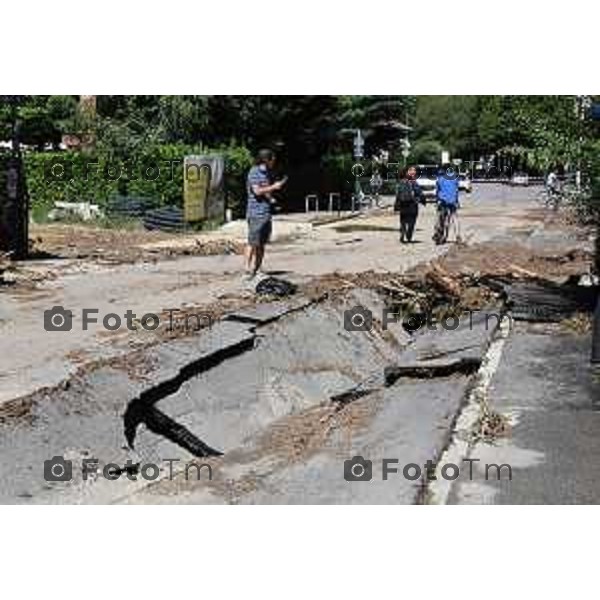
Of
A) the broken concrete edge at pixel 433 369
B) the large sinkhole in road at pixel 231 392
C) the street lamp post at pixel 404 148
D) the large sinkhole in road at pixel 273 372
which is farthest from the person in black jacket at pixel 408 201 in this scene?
the street lamp post at pixel 404 148

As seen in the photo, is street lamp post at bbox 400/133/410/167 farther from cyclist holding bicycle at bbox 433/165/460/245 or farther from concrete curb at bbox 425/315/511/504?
concrete curb at bbox 425/315/511/504

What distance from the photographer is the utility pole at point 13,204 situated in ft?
60.5

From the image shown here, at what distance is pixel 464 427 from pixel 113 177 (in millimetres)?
23056

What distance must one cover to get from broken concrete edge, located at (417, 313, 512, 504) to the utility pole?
10.8m

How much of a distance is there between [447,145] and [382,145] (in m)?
19.7

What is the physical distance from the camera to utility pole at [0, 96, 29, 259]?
727 inches

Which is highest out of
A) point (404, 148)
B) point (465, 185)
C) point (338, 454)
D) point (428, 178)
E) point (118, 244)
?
point (404, 148)

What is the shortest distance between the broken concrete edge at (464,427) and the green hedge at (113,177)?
62.9 feet

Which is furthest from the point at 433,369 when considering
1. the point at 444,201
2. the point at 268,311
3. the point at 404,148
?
the point at 404,148

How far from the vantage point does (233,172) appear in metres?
30.5

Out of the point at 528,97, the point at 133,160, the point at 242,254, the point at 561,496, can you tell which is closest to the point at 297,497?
the point at 561,496

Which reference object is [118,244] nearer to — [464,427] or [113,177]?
[113,177]

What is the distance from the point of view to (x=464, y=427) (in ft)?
24.2

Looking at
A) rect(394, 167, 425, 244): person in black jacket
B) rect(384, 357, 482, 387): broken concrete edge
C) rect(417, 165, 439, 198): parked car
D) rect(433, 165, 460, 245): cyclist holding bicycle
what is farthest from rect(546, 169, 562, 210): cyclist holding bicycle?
rect(417, 165, 439, 198): parked car
